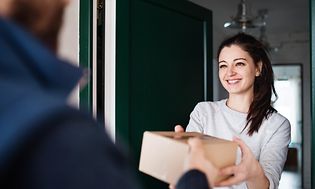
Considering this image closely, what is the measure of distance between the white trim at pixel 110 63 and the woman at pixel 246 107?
1.42ft

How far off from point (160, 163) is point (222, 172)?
0.15 m

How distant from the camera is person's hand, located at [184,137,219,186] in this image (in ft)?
Answer: 2.78

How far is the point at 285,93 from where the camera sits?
895cm

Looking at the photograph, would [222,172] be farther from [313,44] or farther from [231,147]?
[313,44]

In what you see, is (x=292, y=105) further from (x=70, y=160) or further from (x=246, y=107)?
(x=70, y=160)

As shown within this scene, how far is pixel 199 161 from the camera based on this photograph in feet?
2.83

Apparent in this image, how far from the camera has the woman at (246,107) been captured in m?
1.80

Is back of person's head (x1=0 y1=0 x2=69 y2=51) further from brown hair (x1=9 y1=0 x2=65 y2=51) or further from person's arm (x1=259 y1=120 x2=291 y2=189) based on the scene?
person's arm (x1=259 y1=120 x2=291 y2=189)

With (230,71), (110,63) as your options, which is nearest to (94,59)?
(110,63)

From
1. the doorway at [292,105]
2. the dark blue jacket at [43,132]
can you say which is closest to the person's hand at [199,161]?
the dark blue jacket at [43,132]

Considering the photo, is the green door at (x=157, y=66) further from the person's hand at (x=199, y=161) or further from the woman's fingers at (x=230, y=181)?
the person's hand at (x=199, y=161)

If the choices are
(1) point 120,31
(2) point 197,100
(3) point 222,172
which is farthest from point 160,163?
(2) point 197,100

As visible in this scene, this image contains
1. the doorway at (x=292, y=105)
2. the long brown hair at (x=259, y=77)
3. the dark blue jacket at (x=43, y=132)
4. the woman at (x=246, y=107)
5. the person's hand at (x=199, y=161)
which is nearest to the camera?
the dark blue jacket at (x=43, y=132)

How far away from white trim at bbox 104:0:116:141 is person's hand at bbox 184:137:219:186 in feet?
4.19
